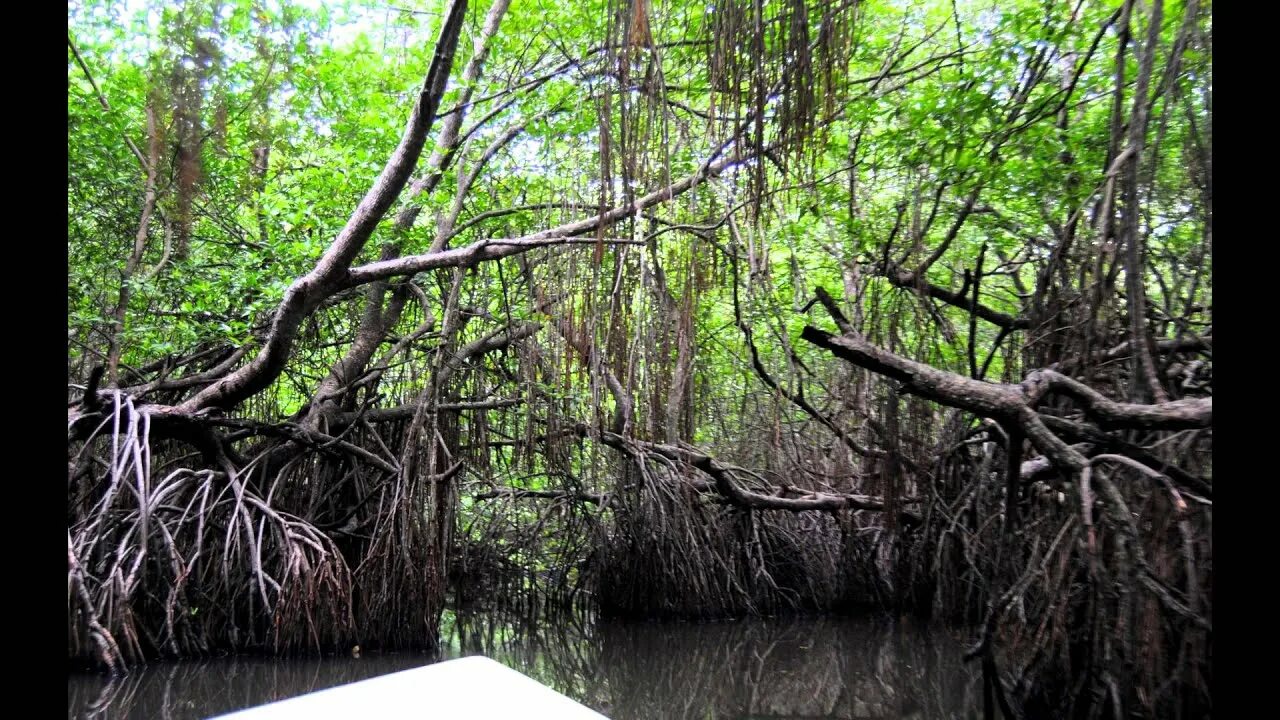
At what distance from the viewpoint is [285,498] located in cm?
525

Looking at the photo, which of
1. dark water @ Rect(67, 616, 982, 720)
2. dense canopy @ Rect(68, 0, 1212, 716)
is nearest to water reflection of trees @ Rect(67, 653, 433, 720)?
→ dark water @ Rect(67, 616, 982, 720)

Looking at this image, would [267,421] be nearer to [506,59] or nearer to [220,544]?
[220,544]

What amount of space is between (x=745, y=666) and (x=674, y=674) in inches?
19.4

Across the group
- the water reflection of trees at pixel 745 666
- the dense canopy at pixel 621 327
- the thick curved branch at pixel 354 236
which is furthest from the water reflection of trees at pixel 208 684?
the thick curved branch at pixel 354 236

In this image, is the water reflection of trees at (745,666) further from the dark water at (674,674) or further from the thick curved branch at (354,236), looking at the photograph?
the thick curved branch at (354,236)

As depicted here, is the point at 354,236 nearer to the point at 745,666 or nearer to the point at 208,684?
the point at 208,684

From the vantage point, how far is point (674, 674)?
4531 mm

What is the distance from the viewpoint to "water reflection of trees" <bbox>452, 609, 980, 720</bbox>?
3.80 metres

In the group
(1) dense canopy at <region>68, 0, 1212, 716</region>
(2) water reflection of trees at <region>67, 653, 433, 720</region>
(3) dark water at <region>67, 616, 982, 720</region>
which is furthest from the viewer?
(3) dark water at <region>67, 616, 982, 720</region>

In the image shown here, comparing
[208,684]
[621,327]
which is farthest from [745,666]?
[208,684]

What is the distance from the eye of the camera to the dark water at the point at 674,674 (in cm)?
367

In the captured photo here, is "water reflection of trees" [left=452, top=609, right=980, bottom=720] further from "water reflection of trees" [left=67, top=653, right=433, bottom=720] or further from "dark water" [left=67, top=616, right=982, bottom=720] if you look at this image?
"water reflection of trees" [left=67, top=653, right=433, bottom=720]

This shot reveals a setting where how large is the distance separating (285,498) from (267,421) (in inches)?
21.6
